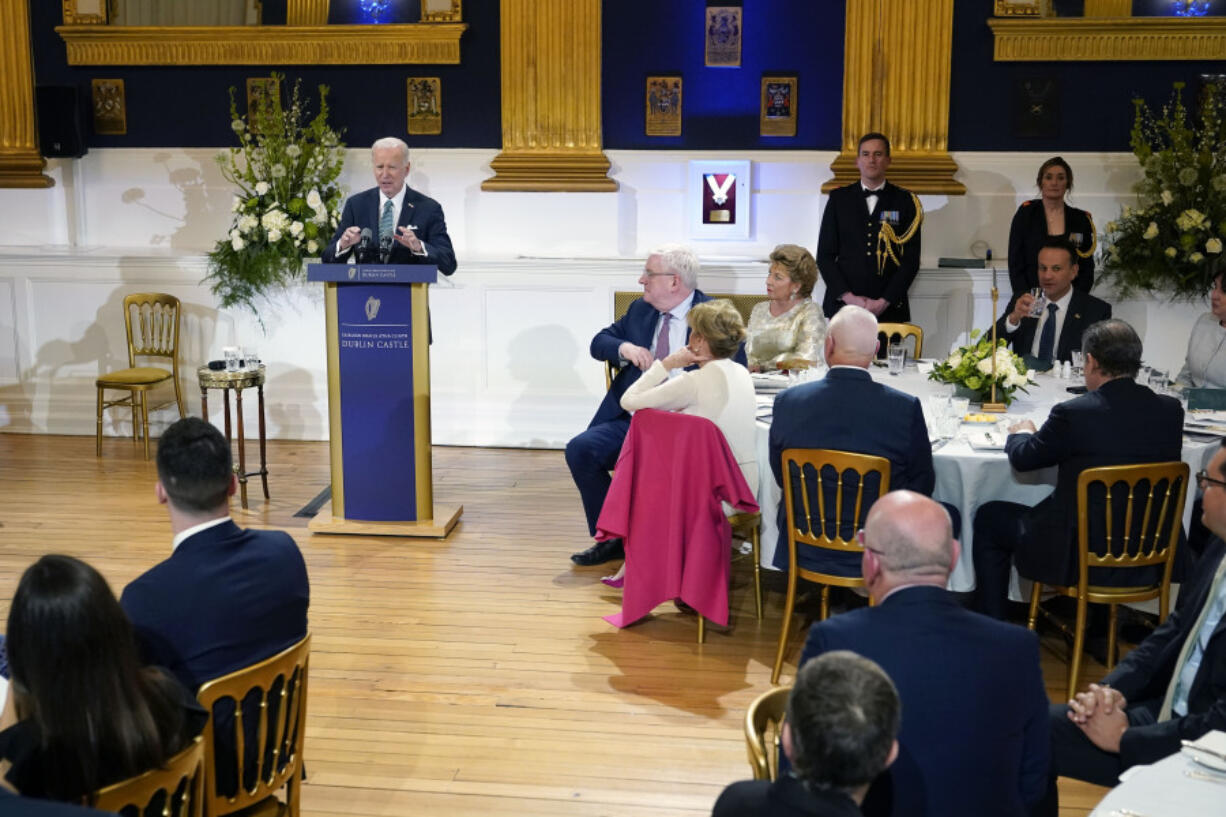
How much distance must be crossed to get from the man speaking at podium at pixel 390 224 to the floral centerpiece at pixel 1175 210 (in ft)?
14.1

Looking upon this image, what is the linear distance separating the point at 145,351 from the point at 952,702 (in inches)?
278

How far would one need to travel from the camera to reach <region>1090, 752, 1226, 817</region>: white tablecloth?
2266 millimetres

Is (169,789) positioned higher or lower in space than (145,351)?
lower

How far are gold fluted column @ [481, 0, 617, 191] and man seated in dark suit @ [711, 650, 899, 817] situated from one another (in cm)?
695

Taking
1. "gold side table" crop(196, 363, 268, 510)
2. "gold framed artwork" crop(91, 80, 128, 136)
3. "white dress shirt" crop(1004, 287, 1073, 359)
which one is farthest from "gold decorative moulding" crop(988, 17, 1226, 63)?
"gold framed artwork" crop(91, 80, 128, 136)

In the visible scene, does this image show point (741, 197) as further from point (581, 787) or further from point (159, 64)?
point (581, 787)

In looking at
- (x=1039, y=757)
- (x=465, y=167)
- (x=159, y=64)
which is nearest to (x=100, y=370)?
(x=159, y=64)

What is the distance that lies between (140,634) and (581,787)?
1.60 metres

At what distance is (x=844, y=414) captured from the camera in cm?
452

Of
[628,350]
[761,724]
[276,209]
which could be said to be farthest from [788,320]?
[761,724]

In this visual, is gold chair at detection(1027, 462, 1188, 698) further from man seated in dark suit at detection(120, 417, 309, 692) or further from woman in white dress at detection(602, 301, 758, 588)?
man seated in dark suit at detection(120, 417, 309, 692)

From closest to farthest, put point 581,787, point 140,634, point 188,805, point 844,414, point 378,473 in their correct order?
point 188,805, point 140,634, point 581,787, point 844,414, point 378,473

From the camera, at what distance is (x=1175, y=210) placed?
7.90 metres

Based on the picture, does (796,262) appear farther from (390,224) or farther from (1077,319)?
(390,224)
